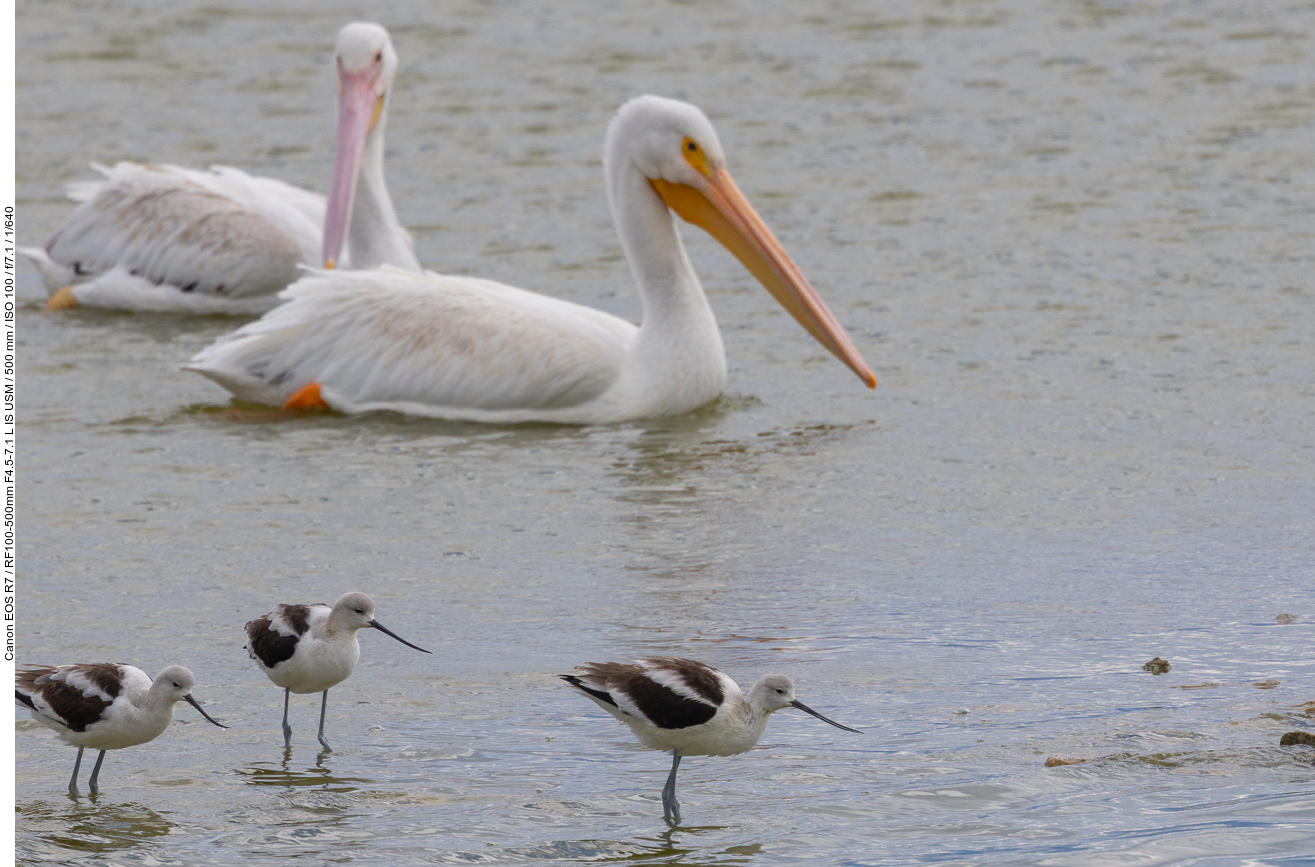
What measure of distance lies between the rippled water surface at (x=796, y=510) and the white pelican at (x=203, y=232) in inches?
9.7

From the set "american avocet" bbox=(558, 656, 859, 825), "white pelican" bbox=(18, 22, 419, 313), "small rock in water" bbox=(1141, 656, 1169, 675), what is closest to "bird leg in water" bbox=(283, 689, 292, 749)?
"american avocet" bbox=(558, 656, 859, 825)

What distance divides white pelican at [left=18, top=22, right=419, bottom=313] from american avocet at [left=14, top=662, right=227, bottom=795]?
5.71 m

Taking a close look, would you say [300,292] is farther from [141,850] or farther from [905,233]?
[141,850]

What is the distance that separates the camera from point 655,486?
7.79 metres

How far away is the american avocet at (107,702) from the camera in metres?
4.61

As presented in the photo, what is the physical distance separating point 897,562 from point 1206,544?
3.18 feet

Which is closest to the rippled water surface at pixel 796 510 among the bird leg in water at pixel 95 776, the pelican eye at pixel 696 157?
the bird leg in water at pixel 95 776

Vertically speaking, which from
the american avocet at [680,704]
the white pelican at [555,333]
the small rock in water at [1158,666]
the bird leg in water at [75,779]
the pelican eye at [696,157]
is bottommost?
the bird leg in water at [75,779]

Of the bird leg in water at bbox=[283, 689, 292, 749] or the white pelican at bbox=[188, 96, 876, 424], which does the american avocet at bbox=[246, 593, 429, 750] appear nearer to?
the bird leg in water at bbox=[283, 689, 292, 749]

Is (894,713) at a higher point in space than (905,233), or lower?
lower

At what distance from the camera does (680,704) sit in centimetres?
453

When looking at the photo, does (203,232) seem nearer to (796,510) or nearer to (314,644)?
(796,510)

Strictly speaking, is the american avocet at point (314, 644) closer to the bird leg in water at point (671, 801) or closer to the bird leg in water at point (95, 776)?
the bird leg in water at point (95, 776)

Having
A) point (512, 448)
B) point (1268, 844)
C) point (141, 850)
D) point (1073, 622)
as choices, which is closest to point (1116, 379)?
point (512, 448)
